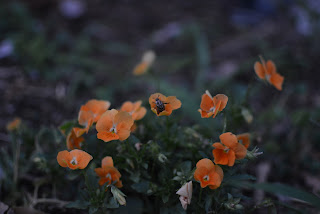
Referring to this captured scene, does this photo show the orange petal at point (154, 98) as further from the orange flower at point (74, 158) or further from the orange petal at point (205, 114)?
the orange flower at point (74, 158)

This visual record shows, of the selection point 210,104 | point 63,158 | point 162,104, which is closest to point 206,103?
point 210,104

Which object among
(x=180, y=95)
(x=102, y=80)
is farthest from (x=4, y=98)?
(x=180, y=95)

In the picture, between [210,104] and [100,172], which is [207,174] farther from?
[100,172]

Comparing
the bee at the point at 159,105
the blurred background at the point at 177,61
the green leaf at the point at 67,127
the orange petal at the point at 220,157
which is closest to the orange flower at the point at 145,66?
the blurred background at the point at 177,61

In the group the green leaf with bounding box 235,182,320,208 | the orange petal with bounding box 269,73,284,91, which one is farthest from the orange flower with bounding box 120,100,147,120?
the orange petal with bounding box 269,73,284,91

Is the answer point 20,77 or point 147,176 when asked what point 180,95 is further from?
point 20,77

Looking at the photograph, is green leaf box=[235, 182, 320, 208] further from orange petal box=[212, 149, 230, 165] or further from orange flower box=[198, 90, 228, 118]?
orange flower box=[198, 90, 228, 118]

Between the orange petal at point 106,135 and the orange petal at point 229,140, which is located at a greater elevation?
the orange petal at point 106,135
